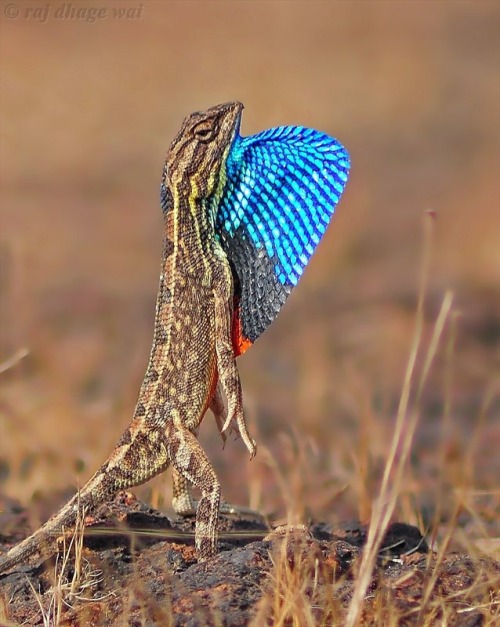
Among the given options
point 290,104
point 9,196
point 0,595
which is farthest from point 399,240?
point 0,595

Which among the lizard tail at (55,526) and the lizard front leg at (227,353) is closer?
the lizard tail at (55,526)

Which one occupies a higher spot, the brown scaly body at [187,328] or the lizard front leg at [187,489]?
the brown scaly body at [187,328]

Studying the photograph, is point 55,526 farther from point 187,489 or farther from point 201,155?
point 201,155

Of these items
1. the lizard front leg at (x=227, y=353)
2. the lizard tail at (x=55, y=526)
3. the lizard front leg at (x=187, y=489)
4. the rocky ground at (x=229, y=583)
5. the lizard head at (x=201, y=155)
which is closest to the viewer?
the rocky ground at (x=229, y=583)

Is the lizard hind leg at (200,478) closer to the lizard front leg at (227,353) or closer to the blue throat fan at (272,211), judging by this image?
the lizard front leg at (227,353)

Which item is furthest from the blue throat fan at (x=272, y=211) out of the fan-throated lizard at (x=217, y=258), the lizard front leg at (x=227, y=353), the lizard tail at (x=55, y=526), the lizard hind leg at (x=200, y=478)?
the lizard tail at (x=55, y=526)

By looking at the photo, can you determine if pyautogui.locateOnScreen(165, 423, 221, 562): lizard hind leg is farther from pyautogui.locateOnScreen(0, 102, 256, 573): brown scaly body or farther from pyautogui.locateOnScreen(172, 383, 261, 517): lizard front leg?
pyautogui.locateOnScreen(172, 383, 261, 517): lizard front leg

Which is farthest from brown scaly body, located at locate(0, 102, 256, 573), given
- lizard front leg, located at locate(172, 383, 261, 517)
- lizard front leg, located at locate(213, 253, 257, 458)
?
lizard front leg, located at locate(172, 383, 261, 517)
